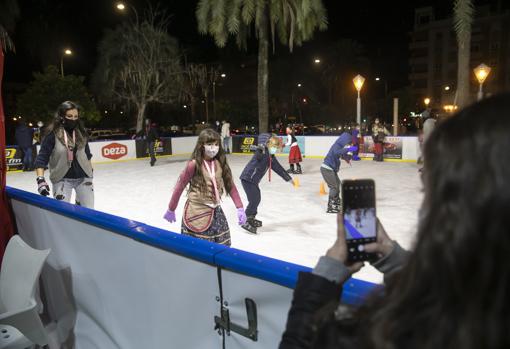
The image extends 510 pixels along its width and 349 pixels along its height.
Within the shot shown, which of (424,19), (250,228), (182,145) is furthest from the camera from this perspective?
(424,19)

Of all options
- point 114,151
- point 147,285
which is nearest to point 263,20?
point 114,151

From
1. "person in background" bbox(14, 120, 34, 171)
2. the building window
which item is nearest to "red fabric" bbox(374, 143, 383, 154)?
"person in background" bbox(14, 120, 34, 171)

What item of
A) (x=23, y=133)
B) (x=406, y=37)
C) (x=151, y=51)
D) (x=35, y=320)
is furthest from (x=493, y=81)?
(x=35, y=320)

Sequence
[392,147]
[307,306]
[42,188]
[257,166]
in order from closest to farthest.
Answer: [307,306] → [42,188] → [257,166] → [392,147]

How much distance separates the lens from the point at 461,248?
69 cm

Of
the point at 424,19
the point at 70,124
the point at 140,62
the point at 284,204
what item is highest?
the point at 424,19

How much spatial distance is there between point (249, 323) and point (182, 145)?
1946 cm

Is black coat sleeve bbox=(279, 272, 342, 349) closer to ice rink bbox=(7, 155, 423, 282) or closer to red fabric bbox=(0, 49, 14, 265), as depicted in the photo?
ice rink bbox=(7, 155, 423, 282)

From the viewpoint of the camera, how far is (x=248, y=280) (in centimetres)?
169

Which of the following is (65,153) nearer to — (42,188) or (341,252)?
(42,188)

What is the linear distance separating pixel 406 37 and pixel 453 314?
260 feet

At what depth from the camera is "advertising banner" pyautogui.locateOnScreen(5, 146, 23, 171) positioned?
15384 mm

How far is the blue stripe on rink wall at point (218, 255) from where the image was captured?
1377mm

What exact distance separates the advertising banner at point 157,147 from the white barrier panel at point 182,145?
0.26 m
